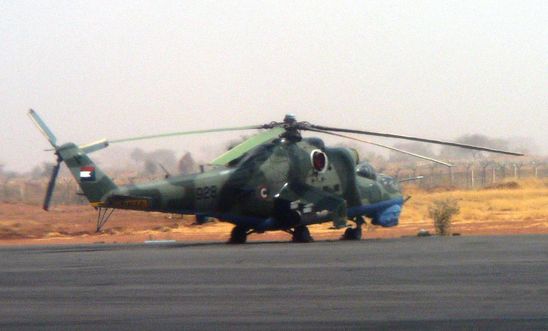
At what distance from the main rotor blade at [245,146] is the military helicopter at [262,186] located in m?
0.02

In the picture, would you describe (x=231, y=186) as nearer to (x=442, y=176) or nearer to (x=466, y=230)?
(x=466, y=230)

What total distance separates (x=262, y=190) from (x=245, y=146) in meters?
1.50

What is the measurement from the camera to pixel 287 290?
14703mm

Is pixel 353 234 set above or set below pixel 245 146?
below

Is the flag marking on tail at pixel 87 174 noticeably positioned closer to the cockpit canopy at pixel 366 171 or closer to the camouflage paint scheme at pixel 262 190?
the camouflage paint scheme at pixel 262 190

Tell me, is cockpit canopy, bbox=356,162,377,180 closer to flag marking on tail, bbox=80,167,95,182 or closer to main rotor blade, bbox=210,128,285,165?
main rotor blade, bbox=210,128,285,165

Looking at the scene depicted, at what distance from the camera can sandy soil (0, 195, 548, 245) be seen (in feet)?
144

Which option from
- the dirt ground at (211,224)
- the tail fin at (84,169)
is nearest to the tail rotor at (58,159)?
the tail fin at (84,169)

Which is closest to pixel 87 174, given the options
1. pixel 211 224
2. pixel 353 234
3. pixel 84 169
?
pixel 84 169

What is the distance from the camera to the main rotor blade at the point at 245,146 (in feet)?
97.8

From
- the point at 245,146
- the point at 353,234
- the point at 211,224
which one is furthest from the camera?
the point at 211,224

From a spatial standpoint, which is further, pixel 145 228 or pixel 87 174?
pixel 145 228

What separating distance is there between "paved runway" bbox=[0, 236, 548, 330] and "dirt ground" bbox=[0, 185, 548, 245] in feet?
62.3

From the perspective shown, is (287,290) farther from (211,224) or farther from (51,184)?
(211,224)
